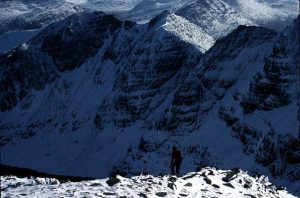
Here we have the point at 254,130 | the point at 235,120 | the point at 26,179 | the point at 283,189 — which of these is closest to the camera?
the point at 26,179

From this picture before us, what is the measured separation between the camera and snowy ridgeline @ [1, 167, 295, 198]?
3288 centimetres

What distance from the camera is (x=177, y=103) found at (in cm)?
17662

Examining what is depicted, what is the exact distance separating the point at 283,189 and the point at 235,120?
108908 mm

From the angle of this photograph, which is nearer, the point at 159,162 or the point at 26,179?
the point at 26,179

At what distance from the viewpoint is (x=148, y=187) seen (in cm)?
3462

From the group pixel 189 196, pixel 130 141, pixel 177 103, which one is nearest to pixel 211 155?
pixel 177 103

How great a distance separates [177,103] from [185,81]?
295 inches

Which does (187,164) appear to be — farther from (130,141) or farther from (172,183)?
(172,183)

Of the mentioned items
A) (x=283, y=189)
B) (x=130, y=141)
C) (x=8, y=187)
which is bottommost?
(x=130, y=141)

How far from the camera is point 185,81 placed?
179375 mm

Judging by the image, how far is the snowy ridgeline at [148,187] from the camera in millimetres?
32875

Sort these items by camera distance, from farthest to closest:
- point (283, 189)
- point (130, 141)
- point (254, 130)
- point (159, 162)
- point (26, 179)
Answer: point (130, 141)
point (159, 162)
point (254, 130)
point (283, 189)
point (26, 179)

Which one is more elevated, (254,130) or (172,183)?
(172,183)

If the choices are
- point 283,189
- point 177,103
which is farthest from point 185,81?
point 283,189
